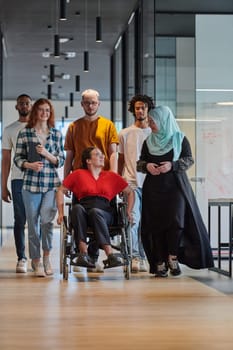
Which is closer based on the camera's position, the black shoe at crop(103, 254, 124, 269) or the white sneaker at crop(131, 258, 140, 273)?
the black shoe at crop(103, 254, 124, 269)

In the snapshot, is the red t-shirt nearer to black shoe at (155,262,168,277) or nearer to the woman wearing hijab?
the woman wearing hijab

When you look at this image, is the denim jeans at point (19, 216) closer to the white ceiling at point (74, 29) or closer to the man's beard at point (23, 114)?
the man's beard at point (23, 114)

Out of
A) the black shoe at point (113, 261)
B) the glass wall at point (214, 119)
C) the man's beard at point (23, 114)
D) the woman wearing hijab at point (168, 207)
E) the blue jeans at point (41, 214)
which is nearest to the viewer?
the black shoe at point (113, 261)

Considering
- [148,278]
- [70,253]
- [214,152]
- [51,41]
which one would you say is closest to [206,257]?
[148,278]

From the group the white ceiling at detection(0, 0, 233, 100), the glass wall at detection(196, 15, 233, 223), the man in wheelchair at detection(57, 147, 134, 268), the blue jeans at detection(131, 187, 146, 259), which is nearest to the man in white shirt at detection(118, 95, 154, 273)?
the blue jeans at detection(131, 187, 146, 259)

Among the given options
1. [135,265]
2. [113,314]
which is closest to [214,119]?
[135,265]

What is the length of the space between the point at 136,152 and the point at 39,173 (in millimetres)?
773

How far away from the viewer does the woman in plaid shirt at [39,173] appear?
221 inches

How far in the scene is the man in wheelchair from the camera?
5309mm

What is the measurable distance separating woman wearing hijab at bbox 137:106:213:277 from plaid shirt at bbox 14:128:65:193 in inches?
23.1

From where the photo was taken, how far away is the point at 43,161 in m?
5.68

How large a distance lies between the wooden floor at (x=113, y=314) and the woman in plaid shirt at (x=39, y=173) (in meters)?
0.28

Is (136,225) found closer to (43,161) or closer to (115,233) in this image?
(115,233)

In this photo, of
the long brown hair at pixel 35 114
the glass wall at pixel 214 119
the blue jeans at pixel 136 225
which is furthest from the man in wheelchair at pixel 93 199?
the glass wall at pixel 214 119
